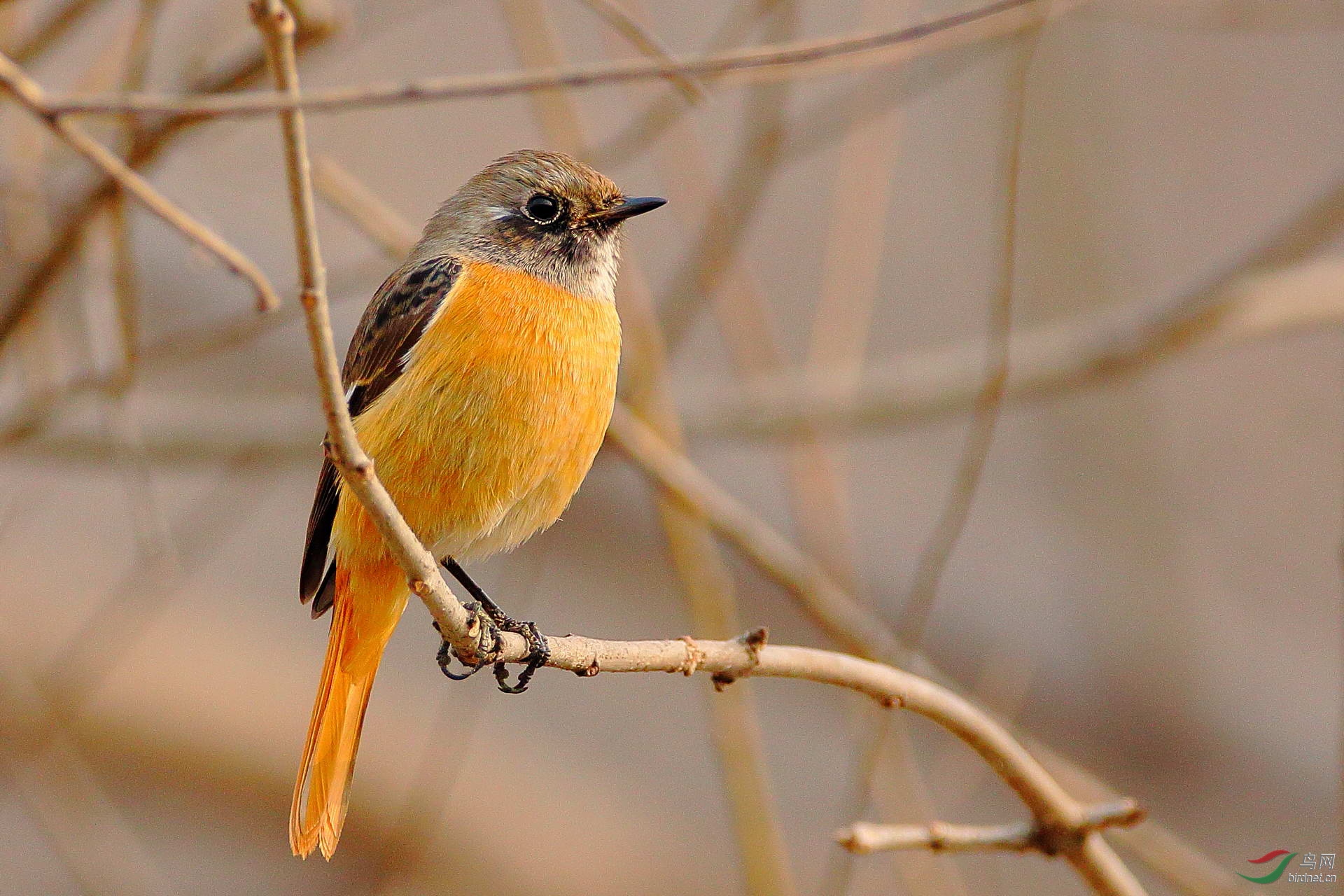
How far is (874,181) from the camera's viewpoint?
15.7 feet

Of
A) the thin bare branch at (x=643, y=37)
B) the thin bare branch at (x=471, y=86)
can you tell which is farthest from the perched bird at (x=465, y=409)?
the thin bare branch at (x=471, y=86)

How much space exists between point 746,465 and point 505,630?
4.37m

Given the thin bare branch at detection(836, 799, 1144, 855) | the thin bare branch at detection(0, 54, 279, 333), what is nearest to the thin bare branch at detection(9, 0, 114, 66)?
the thin bare branch at detection(0, 54, 279, 333)

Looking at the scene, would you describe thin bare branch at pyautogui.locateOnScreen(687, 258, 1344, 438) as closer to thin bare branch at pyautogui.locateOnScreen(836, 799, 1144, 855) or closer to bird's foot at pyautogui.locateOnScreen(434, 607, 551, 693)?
bird's foot at pyautogui.locateOnScreen(434, 607, 551, 693)

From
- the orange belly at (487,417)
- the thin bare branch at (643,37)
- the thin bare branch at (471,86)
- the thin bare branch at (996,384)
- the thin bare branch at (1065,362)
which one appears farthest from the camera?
the thin bare branch at (1065,362)

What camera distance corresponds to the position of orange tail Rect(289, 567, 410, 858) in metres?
3.40

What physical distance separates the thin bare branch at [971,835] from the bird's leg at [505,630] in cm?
74

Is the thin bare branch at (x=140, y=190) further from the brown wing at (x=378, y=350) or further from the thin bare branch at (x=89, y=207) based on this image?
the thin bare branch at (x=89, y=207)

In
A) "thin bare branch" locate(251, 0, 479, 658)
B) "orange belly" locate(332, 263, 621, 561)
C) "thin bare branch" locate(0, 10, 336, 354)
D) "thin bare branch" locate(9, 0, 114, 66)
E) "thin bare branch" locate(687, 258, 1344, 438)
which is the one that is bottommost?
"thin bare branch" locate(251, 0, 479, 658)

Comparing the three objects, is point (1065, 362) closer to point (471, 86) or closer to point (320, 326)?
point (471, 86)

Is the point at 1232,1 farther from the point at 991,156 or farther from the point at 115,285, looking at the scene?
the point at 115,285

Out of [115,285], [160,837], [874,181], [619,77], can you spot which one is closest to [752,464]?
[874,181]

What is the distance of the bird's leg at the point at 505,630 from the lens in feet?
9.55

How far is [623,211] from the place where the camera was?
12.3 ft
